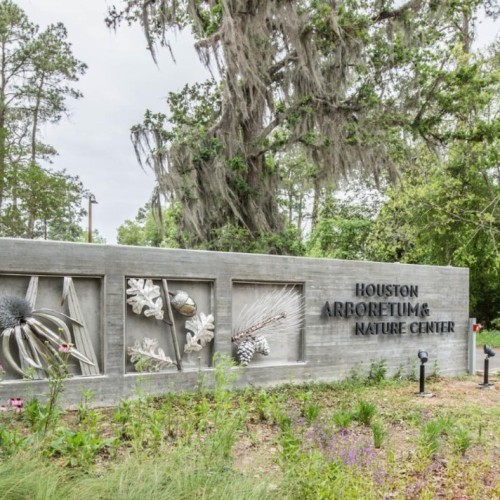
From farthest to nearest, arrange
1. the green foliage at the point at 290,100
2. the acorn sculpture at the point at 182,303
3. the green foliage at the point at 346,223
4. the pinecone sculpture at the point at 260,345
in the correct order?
1. the green foliage at the point at 346,223
2. the green foliage at the point at 290,100
3. the pinecone sculpture at the point at 260,345
4. the acorn sculpture at the point at 182,303

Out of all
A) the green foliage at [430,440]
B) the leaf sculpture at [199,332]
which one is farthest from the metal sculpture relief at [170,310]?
the green foliage at [430,440]

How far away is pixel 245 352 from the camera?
7.25 meters

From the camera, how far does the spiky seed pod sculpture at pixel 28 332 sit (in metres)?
5.67

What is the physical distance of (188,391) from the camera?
682cm

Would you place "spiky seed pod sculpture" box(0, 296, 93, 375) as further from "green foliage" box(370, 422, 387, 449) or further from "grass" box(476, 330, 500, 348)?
"grass" box(476, 330, 500, 348)

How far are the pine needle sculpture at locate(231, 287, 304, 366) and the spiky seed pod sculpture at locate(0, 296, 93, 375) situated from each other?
84.8 inches

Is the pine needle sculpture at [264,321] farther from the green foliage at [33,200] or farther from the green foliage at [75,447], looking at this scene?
the green foliage at [33,200]

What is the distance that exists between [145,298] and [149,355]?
652 millimetres

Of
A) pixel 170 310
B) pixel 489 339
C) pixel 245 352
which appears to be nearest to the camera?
pixel 170 310

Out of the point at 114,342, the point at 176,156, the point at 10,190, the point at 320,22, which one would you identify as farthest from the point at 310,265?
the point at 10,190

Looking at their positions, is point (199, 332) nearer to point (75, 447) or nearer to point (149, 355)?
point (149, 355)

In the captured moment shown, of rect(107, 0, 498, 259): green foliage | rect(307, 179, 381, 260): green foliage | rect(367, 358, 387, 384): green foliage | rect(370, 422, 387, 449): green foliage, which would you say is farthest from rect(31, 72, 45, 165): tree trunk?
rect(370, 422, 387, 449): green foliage

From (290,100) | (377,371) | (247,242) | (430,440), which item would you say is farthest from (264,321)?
(290,100)

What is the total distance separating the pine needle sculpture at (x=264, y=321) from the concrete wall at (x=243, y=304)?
106 millimetres
